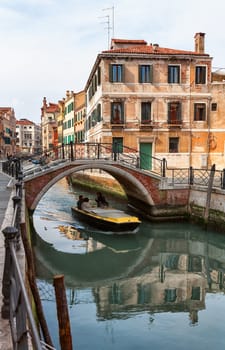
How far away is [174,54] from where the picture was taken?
22.1 meters

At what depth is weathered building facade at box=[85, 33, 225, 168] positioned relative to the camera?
72.2 feet

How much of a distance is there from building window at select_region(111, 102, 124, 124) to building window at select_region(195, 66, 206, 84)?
16.2 ft

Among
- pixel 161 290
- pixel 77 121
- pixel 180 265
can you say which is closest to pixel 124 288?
Result: pixel 161 290

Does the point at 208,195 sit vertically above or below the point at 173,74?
below

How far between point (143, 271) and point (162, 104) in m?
13.9

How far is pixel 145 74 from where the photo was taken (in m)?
22.2

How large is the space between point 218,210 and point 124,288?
253 inches

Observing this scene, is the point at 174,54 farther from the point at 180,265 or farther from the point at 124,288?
the point at 124,288

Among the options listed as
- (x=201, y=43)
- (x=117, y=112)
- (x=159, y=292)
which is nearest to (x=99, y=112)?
(x=117, y=112)

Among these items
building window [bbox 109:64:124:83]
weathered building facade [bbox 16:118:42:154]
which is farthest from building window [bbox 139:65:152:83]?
weathered building facade [bbox 16:118:42:154]

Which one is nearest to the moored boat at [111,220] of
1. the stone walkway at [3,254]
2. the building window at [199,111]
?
the stone walkway at [3,254]

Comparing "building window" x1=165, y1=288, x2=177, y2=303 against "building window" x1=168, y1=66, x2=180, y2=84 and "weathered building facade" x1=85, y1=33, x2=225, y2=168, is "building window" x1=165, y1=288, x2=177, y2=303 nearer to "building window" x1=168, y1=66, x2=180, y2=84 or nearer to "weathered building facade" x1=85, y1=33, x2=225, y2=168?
"weathered building facade" x1=85, y1=33, x2=225, y2=168

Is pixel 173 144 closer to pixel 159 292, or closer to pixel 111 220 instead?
pixel 111 220

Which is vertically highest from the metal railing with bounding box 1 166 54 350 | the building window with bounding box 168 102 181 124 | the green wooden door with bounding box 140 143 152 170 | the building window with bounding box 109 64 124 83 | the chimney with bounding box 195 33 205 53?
the chimney with bounding box 195 33 205 53
